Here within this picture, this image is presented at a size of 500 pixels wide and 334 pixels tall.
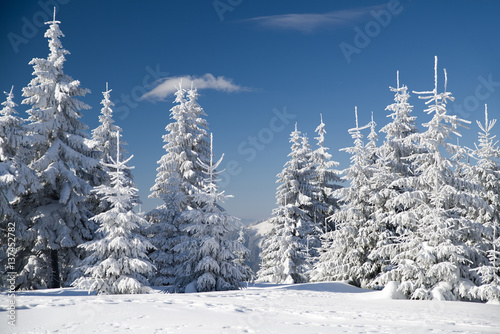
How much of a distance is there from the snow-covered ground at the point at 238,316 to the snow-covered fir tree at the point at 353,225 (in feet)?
24.7

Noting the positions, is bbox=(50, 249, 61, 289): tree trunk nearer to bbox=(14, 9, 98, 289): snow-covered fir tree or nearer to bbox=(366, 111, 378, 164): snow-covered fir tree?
bbox=(14, 9, 98, 289): snow-covered fir tree

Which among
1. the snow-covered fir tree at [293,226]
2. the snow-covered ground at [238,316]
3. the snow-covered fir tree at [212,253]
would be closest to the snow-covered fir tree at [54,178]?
the snow-covered fir tree at [212,253]

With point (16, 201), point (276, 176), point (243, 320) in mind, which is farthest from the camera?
point (276, 176)

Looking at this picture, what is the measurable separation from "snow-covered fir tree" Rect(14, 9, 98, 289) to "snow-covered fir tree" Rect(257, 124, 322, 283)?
13.6 m

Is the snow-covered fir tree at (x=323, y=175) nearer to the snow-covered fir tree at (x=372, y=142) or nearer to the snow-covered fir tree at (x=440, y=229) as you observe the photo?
the snow-covered fir tree at (x=372, y=142)

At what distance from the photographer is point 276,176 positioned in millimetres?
30578

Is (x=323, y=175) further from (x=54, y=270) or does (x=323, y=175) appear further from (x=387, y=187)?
(x=54, y=270)

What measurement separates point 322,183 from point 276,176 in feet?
14.4

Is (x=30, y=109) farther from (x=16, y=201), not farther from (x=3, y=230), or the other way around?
(x=3, y=230)

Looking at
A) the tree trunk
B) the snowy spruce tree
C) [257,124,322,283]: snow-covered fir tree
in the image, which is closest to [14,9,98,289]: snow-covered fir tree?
the tree trunk

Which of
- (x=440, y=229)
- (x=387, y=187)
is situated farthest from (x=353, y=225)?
(x=440, y=229)

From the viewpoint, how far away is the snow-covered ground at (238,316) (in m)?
7.83

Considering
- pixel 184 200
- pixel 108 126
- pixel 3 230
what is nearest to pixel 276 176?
pixel 184 200

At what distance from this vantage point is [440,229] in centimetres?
1448
